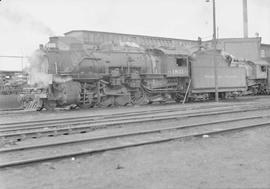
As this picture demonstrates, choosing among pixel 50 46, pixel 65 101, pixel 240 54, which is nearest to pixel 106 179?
pixel 65 101

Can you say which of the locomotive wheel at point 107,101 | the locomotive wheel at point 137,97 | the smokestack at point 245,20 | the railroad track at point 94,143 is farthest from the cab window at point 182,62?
the smokestack at point 245,20

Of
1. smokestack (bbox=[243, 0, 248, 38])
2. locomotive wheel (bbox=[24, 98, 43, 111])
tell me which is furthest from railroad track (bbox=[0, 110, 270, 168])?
smokestack (bbox=[243, 0, 248, 38])

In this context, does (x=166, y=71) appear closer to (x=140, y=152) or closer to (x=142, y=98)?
(x=142, y=98)

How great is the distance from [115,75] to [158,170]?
42.3ft

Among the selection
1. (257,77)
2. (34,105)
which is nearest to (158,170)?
(34,105)

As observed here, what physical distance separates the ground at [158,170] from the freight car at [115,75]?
33.1 feet

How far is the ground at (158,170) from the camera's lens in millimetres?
4492

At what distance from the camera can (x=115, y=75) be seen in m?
17.8

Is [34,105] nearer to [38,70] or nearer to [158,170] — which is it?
[38,70]

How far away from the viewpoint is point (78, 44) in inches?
683

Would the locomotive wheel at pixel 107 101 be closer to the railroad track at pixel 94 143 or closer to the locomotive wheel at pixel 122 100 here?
the locomotive wheel at pixel 122 100

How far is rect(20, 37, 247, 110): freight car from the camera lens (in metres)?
16.2

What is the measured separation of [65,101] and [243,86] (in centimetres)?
1316

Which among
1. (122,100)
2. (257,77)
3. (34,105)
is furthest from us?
(257,77)
